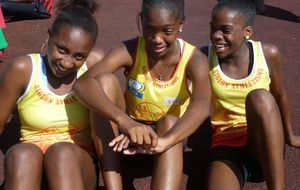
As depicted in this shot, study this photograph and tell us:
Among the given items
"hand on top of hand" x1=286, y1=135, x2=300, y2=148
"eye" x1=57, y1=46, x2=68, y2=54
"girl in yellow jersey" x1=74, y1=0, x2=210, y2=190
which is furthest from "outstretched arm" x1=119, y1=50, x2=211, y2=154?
"hand on top of hand" x1=286, y1=135, x2=300, y2=148

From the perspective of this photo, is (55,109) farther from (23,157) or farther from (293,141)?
(293,141)

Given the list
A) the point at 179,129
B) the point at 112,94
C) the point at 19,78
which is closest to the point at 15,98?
the point at 19,78

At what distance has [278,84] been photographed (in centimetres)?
327

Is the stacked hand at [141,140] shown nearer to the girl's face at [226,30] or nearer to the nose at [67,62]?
the nose at [67,62]

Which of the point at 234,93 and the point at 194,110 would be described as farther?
the point at 234,93

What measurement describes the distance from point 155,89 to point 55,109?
0.62 metres

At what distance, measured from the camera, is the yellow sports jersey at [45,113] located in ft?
9.25

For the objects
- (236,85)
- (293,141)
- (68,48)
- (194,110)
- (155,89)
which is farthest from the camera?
(293,141)

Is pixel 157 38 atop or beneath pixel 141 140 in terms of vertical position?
atop

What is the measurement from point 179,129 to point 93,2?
0.94 meters

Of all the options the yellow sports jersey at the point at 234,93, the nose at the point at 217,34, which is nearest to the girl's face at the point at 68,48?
the nose at the point at 217,34

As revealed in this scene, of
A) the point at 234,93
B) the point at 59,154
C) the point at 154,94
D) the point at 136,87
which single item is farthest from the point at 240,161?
the point at 59,154

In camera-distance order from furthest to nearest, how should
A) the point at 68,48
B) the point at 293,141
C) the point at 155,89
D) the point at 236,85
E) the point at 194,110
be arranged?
the point at 293,141
the point at 236,85
the point at 155,89
the point at 194,110
the point at 68,48

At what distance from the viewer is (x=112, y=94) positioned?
2875mm
